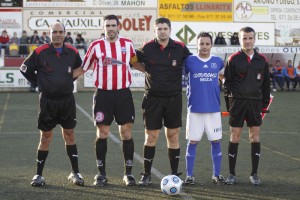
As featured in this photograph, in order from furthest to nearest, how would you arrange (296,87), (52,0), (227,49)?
1. (52,0)
2. (227,49)
3. (296,87)

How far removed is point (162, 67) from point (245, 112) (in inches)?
47.1

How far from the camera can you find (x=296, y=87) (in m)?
29.7

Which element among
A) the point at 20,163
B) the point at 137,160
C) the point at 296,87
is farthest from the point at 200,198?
the point at 296,87

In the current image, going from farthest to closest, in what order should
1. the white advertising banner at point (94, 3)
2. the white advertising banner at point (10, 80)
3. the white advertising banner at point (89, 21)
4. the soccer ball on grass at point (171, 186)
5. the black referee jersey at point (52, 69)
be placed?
the white advertising banner at point (94, 3)
the white advertising banner at point (89, 21)
the white advertising banner at point (10, 80)
the black referee jersey at point (52, 69)
the soccer ball on grass at point (171, 186)

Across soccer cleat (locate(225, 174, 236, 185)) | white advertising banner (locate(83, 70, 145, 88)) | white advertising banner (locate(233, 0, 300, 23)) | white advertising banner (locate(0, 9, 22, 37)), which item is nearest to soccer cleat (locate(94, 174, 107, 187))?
soccer cleat (locate(225, 174, 236, 185))

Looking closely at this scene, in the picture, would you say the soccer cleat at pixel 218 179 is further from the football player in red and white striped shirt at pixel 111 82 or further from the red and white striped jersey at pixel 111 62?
the red and white striped jersey at pixel 111 62

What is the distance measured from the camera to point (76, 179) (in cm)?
752

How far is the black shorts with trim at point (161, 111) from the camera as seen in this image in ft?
24.9

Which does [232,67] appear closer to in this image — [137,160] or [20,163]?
[137,160]

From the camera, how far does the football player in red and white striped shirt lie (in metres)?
7.56

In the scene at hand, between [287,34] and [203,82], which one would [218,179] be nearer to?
[203,82]

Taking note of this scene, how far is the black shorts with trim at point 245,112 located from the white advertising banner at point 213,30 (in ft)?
90.7

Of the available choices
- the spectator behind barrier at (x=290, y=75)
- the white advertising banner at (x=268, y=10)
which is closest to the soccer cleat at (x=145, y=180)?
the spectator behind barrier at (x=290, y=75)

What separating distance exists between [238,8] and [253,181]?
31.3m
